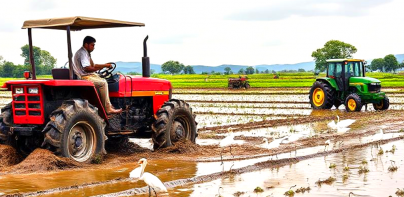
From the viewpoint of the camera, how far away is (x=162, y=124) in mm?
11602

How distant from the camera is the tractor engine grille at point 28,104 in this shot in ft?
32.2

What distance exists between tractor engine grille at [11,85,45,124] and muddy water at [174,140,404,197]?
9.77ft

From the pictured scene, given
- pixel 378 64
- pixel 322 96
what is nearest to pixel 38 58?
pixel 322 96

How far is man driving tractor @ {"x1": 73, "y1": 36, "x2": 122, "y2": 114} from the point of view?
10.4 metres

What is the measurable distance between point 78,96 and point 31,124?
39.4 inches

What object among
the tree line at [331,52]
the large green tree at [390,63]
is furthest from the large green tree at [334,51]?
the large green tree at [390,63]

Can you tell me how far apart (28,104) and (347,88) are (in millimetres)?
17870

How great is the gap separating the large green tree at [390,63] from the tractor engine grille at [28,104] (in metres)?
162

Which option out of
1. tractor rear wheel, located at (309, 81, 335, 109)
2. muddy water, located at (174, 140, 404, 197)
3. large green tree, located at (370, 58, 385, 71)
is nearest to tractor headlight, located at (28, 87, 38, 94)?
muddy water, located at (174, 140, 404, 197)

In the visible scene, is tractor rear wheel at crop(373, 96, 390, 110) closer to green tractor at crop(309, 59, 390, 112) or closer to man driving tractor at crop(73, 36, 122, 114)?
green tractor at crop(309, 59, 390, 112)

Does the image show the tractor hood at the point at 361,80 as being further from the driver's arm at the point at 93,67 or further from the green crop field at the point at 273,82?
the green crop field at the point at 273,82

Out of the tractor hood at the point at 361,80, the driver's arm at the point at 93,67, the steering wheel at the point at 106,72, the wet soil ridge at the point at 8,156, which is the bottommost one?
the wet soil ridge at the point at 8,156

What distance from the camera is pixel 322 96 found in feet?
85.8

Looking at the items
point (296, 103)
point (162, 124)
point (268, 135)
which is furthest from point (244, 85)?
point (162, 124)
